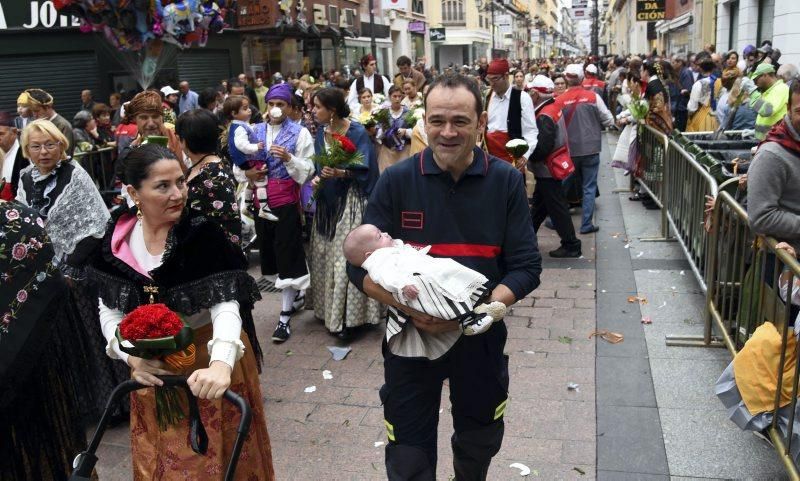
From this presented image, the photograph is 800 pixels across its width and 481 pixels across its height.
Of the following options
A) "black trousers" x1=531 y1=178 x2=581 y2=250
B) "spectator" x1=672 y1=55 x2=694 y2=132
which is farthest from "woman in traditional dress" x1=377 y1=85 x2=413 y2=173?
"spectator" x1=672 y1=55 x2=694 y2=132

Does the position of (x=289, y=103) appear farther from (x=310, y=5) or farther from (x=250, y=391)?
(x=310, y=5)

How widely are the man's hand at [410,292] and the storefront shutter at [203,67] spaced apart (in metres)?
18.7

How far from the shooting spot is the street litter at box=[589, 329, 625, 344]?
564 cm

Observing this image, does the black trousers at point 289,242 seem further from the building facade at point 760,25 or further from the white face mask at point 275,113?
the building facade at point 760,25

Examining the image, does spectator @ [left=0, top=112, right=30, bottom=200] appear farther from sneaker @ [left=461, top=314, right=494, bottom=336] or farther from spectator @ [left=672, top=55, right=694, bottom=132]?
spectator @ [left=672, top=55, right=694, bottom=132]

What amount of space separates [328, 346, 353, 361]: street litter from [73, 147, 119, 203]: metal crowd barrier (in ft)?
13.6

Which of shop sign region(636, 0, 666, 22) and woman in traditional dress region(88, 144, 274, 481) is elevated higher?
shop sign region(636, 0, 666, 22)

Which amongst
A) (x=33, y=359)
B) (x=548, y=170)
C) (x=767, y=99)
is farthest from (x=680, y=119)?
(x=33, y=359)

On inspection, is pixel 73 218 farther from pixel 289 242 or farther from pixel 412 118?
pixel 412 118

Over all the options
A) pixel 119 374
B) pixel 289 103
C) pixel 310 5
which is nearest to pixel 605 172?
pixel 289 103

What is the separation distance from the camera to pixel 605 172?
1396cm

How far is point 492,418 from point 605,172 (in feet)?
38.3

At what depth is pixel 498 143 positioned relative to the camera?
288 inches

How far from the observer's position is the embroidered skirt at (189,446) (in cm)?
290
